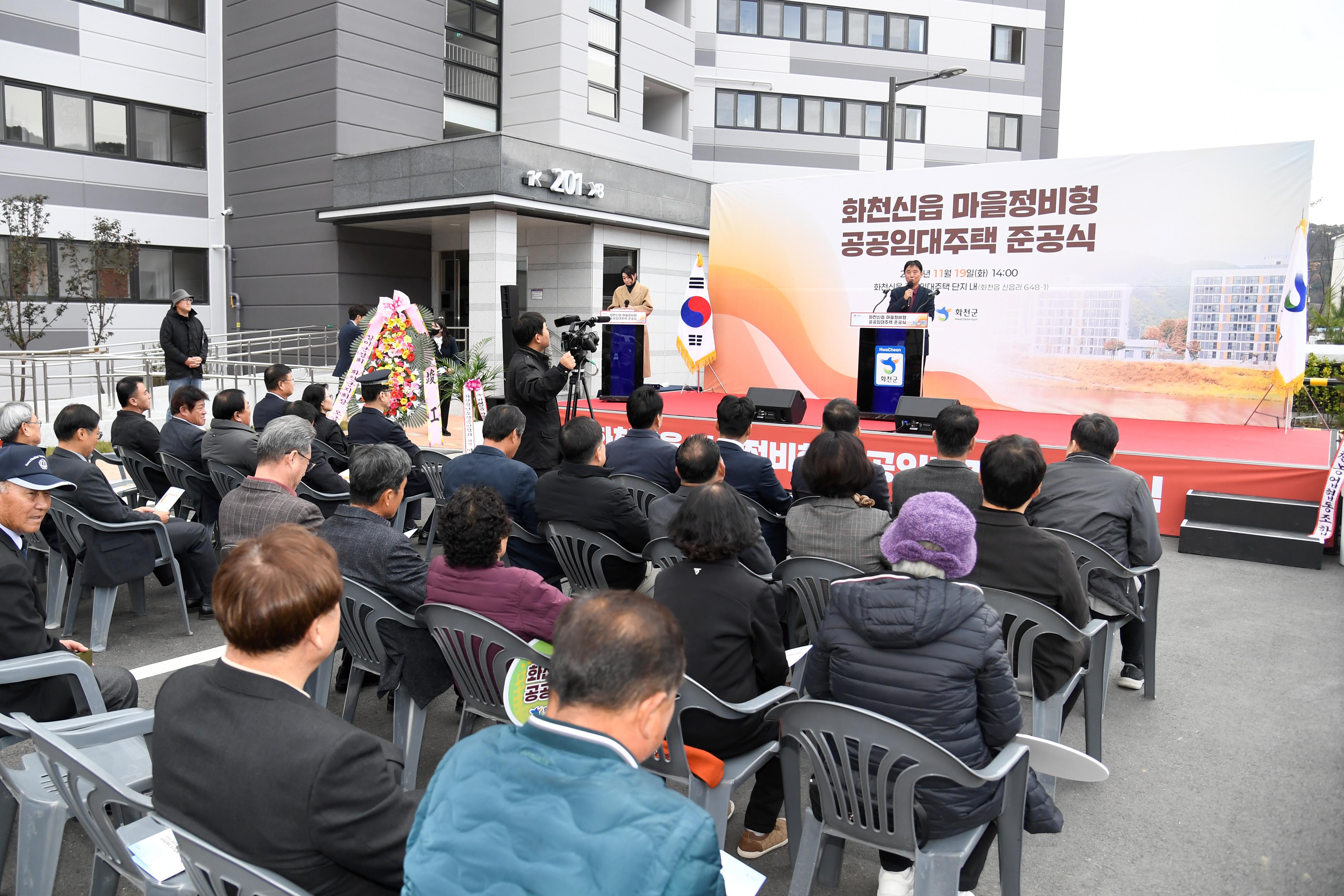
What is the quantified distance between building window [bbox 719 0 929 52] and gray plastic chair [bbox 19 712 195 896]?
2618 centimetres

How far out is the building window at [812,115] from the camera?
82.3 ft

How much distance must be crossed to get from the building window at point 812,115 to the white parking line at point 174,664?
76.2ft

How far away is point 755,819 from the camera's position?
9.04ft

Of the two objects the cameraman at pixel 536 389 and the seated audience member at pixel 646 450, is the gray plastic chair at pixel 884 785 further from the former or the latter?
the cameraman at pixel 536 389

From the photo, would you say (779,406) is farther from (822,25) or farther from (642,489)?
(822,25)

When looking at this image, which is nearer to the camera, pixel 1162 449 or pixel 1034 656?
pixel 1034 656

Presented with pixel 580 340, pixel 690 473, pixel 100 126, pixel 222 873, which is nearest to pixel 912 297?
pixel 580 340

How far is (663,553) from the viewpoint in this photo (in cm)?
365

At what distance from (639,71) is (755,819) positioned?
64.0 ft

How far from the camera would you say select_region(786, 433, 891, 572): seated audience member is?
334 cm

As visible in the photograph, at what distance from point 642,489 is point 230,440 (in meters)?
2.41

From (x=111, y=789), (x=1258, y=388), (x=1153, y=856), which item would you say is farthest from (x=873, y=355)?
(x=111, y=789)

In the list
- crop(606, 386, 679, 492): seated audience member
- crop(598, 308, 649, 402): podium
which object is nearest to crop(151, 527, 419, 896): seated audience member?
crop(606, 386, 679, 492): seated audience member

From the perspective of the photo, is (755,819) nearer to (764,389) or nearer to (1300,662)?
(1300,662)
